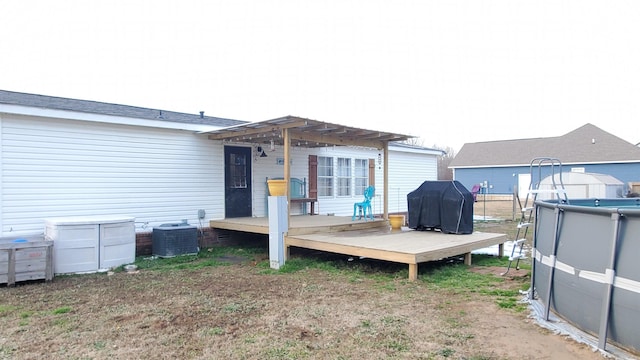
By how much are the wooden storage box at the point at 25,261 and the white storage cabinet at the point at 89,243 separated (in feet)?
1.23

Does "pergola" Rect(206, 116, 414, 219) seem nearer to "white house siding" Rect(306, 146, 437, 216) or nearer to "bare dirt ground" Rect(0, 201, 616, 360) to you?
"white house siding" Rect(306, 146, 437, 216)

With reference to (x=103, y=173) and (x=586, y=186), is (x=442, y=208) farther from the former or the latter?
(x=586, y=186)

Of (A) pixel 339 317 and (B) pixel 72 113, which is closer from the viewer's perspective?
(A) pixel 339 317

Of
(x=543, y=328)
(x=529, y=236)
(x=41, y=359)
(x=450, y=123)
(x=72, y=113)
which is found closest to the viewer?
(x=41, y=359)

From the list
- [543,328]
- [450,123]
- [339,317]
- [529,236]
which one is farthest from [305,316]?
[450,123]

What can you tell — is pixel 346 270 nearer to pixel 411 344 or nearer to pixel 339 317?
pixel 339 317

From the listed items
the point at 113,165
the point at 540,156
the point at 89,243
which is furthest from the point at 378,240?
the point at 540,156

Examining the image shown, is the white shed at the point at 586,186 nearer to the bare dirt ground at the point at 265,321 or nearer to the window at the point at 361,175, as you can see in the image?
the window at the point at 361,175

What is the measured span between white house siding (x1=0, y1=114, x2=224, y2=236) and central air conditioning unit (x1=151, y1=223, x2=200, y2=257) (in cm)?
54

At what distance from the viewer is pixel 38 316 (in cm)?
426

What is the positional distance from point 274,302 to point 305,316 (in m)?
0.68

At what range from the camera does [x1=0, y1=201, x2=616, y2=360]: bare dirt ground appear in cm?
328

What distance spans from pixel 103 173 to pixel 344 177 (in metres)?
6.70

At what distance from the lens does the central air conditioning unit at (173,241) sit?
25.3 feet
